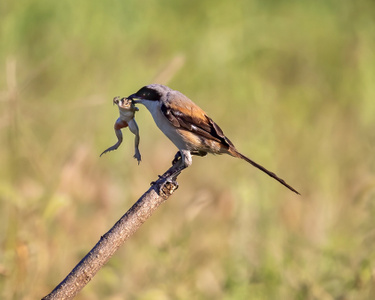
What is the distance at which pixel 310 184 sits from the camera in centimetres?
506

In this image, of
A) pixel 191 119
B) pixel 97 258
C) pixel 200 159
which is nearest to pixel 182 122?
pixel 191 119

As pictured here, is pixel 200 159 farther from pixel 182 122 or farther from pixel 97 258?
pixel 97 258

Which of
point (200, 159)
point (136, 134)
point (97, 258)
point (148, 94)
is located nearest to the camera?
point (97, 258)

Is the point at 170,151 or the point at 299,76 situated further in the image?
the point at 299,76

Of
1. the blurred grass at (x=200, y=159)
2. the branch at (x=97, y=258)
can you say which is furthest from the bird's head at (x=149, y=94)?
the blurred grass at (x=200, y=159)

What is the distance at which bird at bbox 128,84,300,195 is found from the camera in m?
2.05

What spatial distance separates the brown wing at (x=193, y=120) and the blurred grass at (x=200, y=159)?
0.74 metres

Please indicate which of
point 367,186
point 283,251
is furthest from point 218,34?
point 367,186

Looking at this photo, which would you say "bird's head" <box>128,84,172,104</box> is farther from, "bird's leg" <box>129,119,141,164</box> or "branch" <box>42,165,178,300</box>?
"branch" <box>42,165,178,300</box>

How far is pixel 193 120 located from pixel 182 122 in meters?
0.06

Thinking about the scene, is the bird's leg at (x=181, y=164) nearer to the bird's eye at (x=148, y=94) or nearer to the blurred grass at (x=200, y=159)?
the bird's eye at (x=148, y=94)

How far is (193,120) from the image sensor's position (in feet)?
6.86

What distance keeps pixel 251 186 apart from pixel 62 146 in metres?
1.25

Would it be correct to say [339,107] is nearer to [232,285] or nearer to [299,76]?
[299,76]
